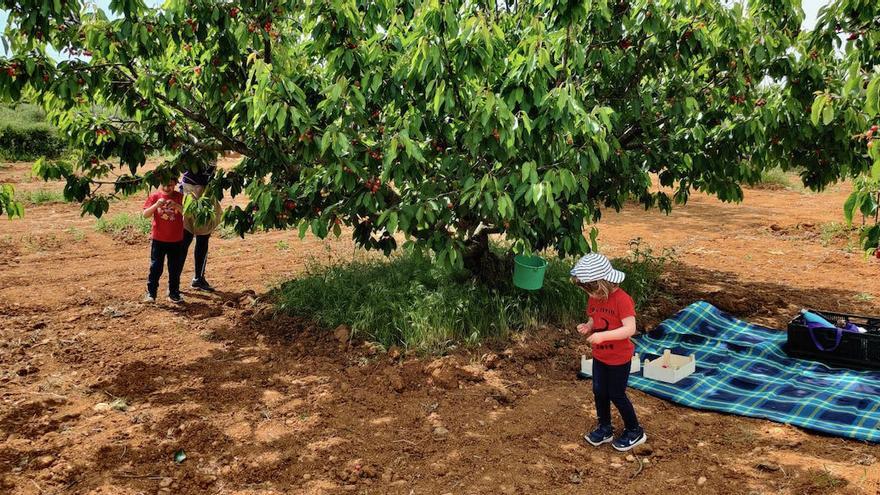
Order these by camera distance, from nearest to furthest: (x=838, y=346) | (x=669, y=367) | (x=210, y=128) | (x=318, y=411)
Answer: (x=318, y=411) < (x=669, y=367) < (x=838, y=346) < (x=210, y=128)

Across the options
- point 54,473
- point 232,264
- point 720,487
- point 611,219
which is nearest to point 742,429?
point 720,487

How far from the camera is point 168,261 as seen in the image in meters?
6.39

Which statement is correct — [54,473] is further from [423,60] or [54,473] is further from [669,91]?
[669,91]

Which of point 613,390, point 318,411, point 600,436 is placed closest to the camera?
point 613,390

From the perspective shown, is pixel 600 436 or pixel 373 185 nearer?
pixel 600 436

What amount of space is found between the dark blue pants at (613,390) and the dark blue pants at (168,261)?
4152 mm

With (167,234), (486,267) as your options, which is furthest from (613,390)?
(167,234)

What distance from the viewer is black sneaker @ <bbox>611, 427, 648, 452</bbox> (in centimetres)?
380

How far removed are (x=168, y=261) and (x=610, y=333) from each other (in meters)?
4.36

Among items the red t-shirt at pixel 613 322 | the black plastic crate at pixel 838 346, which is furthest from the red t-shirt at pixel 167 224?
the black plastic crate at pixel 838 346

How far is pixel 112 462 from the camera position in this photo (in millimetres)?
3666

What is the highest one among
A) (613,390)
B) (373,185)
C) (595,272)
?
(373,185)

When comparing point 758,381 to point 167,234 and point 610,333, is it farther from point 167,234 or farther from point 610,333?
point 167,234

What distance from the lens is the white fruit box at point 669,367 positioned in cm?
467
